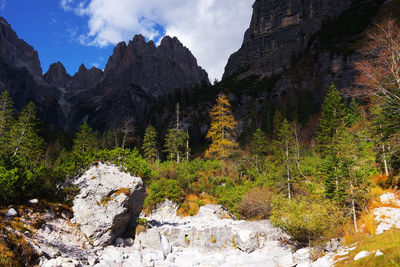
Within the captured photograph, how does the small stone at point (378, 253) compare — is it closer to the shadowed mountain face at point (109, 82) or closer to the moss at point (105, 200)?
the moss at point (105, 200)

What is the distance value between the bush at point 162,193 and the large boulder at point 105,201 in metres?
8.82

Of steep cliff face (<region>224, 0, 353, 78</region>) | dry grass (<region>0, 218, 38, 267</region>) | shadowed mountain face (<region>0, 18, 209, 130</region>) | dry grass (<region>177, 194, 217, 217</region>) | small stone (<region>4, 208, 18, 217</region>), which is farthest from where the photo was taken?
shadowed mountain face (<region>0, 18, 209, 130</region>)

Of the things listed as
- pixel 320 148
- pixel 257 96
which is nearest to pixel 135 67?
pixel 257 96

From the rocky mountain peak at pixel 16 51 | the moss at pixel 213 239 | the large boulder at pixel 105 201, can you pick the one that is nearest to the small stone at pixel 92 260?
the large boulder at pixel 105 201

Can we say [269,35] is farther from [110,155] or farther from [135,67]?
[110,155]

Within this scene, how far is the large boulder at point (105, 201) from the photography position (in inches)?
395

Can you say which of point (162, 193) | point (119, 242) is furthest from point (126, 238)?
point (162, 193)

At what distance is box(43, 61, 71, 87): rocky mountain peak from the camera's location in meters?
173

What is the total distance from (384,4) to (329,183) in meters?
69.9

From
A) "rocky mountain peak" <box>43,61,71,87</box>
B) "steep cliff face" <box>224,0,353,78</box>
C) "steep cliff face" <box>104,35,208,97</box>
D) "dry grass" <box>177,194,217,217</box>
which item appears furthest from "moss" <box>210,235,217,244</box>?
"rocky mountain peak" <box>43,61,71,87</box>

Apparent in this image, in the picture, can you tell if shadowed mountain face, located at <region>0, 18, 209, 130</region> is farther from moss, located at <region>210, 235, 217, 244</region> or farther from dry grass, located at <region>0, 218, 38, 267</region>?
dry grass, located at <region>0, 218, 38, 267</region>

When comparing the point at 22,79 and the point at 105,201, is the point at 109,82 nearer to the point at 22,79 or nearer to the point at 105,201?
the point at 22,79

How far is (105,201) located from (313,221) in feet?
35.6

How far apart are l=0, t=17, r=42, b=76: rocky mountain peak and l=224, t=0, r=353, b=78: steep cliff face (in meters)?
134
